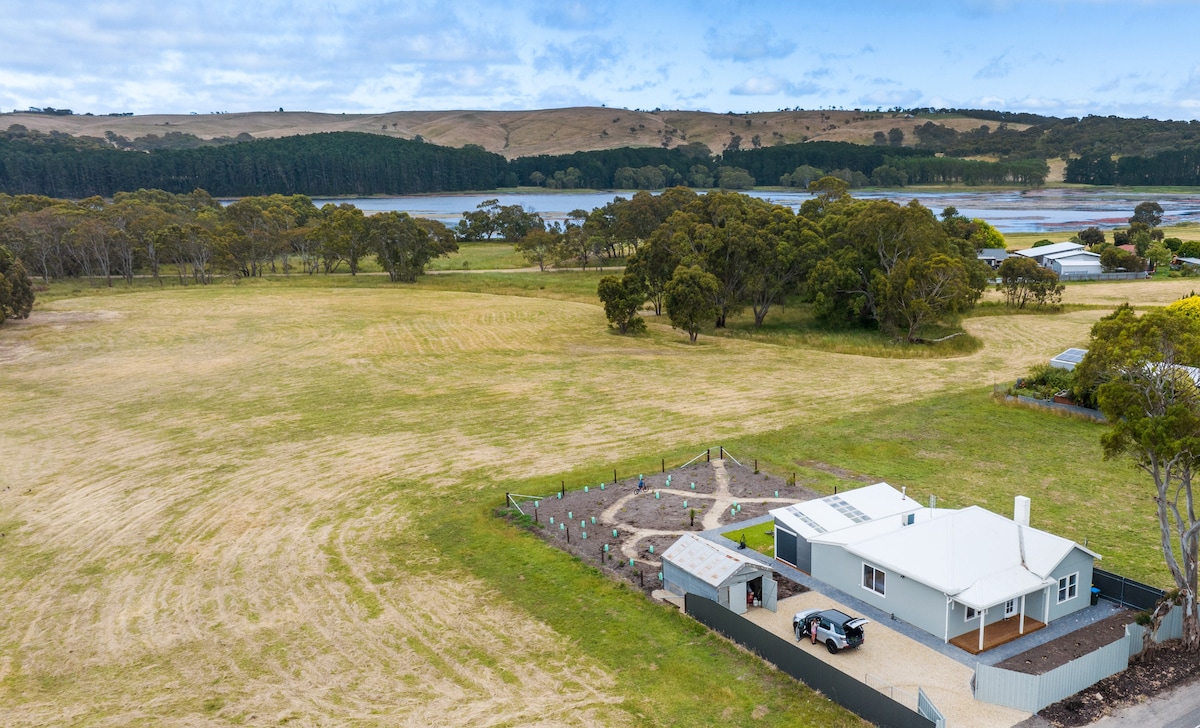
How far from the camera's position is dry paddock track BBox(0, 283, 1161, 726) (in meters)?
21.4

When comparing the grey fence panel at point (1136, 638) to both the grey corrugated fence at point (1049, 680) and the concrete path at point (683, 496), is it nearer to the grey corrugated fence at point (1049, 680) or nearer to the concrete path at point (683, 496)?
the grey corrugated fence at point (1049, 680)

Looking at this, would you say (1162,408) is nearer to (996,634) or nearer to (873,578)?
(996,634)

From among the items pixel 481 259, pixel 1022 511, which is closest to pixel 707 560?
pixel 1022 511

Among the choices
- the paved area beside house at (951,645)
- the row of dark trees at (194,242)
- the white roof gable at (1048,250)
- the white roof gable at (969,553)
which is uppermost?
the row of dark trees at (194,242)

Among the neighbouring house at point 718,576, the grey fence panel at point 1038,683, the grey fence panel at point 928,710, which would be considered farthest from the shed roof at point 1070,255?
the grey fence panel at point 928,710

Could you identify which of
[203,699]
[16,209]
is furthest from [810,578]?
[16,209]

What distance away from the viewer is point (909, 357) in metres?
62.5

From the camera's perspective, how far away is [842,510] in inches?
1097

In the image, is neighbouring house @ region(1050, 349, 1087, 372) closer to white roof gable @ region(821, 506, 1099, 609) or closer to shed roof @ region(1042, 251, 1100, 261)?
white roof gable @ region(821, 506, 1099, 609)

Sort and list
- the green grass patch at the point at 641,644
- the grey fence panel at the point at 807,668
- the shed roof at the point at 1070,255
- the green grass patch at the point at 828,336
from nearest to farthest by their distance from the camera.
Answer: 1. the grey fence panel at the point at 807,668
2. the green grass patch at the point at 641,644
3. the green grass patch at the point at 828,336
4. the shed roof at the point at 1070,255

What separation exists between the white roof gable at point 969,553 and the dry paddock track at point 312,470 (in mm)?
9621

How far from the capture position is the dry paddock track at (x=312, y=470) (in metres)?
21.4

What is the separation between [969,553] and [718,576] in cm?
755

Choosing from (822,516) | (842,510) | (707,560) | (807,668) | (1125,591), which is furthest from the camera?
(842,510)
